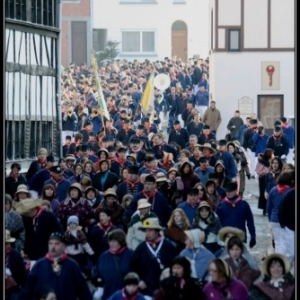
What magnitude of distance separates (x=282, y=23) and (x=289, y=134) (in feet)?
37.2

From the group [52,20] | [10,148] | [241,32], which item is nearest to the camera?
[10,148]

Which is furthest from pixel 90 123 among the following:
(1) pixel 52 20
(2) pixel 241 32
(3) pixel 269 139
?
(2) pixel 241 32

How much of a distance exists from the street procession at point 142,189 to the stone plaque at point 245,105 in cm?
4

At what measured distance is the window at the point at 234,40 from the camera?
41.6 metres

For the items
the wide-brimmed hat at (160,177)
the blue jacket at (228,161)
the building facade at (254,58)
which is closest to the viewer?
the wide-brimmed hat at (160,177)

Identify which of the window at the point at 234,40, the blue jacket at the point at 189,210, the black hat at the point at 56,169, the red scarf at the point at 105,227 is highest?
the window at the point at 234,40

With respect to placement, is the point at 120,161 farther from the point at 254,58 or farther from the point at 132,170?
the point at 254,58

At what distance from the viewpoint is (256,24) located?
41500mm

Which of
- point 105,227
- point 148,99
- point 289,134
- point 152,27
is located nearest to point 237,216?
point 105,227

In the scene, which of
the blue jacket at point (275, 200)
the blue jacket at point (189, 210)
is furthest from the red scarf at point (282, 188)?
the blue jacket at point (189, 210)

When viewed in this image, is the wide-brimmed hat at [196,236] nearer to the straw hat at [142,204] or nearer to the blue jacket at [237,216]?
the straw hat at [142,204]

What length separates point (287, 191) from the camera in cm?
1795

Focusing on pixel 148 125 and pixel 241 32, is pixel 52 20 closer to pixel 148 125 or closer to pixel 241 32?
pixel 148 125

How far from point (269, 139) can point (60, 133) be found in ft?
17.1
